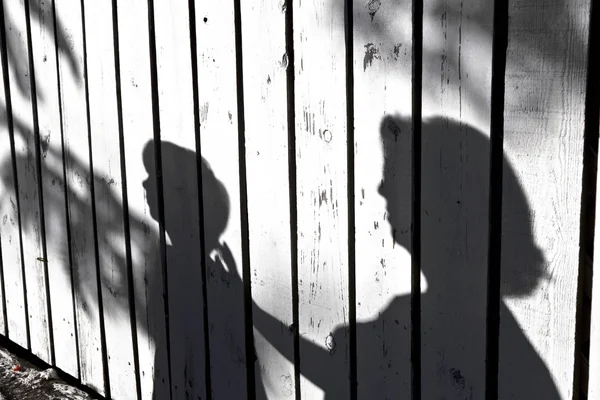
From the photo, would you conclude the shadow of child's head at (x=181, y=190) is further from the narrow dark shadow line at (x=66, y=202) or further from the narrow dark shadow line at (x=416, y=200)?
the narrow dark shadow line at (x=416, y=200)

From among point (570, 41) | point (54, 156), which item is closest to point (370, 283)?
point (570, 41)

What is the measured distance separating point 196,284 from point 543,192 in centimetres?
138

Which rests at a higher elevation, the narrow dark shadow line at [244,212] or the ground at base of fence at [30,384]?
the narrow dark shadow line at [244,212]

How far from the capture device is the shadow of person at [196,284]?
99.3 inches

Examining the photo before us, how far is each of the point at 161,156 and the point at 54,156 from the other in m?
0.81

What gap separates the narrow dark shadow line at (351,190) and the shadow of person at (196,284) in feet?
1.50

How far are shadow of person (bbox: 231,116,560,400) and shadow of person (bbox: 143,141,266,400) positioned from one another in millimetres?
595

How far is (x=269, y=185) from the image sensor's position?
2.31m

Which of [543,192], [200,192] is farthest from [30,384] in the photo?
[543,192]

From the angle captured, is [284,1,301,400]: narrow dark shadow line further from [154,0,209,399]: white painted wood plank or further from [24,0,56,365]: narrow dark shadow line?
[24,0,56,365]: narrow dark shadow line

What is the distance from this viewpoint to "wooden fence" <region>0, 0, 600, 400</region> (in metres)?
1.68

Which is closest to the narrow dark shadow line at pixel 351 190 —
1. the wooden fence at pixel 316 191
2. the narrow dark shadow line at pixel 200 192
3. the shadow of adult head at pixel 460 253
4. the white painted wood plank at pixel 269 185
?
the wooden fence at pixel 316 191

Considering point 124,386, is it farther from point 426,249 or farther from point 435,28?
point 435,28

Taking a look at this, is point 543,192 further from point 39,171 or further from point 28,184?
point 28,184
